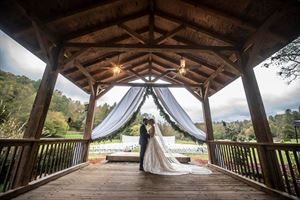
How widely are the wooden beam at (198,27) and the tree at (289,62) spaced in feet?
6.86

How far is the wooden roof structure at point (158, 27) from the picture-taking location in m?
2.60

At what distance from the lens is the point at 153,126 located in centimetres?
455

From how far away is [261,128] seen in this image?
9.49 ft

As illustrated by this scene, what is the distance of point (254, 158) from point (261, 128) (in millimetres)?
A: 609

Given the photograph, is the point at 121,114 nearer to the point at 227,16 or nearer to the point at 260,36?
the point at 227,16

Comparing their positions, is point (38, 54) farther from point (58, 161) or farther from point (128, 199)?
point (128, 199)

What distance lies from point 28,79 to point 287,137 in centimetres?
1998

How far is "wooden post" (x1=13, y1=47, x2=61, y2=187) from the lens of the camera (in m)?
2.51

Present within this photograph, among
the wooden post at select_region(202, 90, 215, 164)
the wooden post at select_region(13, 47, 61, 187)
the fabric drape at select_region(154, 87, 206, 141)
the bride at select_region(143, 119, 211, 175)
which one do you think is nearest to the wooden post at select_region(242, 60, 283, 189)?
the bride at select_region(143, 119, 211, 175)

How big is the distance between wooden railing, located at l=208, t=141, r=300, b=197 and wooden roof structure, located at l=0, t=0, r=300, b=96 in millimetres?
1704

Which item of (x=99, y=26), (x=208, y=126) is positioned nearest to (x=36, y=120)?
(x=99, y=26)

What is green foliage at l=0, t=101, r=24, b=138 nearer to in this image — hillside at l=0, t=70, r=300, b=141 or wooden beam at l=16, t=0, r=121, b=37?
hillside at l=0, t=70, r=300, b=141

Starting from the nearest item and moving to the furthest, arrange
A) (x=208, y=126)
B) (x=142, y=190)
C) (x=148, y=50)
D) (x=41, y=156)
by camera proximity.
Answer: (x=142, y=190) < (x=41, y=156) < (x=148, y=50) < (x=208, y=126)

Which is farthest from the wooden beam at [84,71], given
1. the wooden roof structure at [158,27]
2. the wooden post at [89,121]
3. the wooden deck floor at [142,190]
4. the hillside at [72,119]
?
the wooden deck floor at [142,190]
